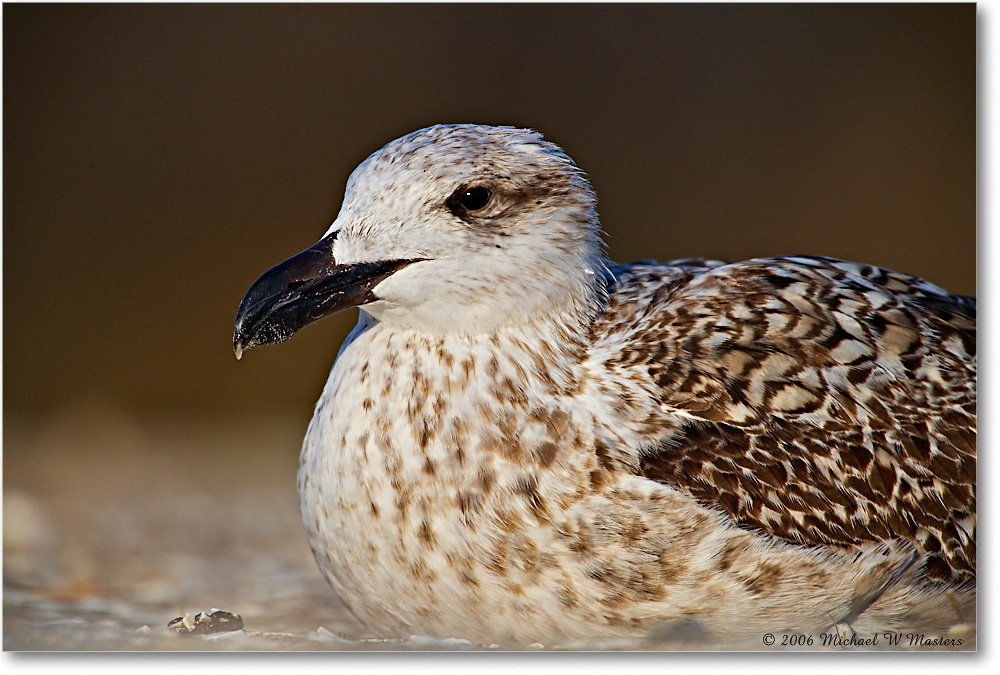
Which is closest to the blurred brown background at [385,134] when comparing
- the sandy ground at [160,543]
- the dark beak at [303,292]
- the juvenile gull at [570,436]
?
the sandy ground at [160,543]

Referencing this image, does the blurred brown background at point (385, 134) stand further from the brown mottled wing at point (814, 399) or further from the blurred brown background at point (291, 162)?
the brown mottled wing at point (814, 399)

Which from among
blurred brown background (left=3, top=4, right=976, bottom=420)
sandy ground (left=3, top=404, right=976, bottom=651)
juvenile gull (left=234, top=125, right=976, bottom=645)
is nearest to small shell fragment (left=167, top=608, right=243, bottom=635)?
sandy ground (left=3, top=404, right=976, bottom=651)

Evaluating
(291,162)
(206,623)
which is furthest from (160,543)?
(291,162)

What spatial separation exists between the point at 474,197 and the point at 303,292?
1.53ft

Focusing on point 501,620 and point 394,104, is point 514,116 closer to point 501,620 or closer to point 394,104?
point 394,104

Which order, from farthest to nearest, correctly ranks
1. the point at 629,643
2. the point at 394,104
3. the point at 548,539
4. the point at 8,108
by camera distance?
1. the point at 394,104
2. the point at 8,108
3. the point at 629,643
4. the point at 548,539

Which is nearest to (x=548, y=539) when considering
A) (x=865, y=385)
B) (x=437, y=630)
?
(x=437, y=630)

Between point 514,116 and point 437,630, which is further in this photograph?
point 514,116

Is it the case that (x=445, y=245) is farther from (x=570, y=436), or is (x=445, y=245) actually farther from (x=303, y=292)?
(x=570, y=436)

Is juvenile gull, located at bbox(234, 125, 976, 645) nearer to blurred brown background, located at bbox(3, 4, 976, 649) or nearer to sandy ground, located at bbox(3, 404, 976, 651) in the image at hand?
sandy ground, located at bbox(3, 404, 976, 651)

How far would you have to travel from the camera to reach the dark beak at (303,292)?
7.88ft

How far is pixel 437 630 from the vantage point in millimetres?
2531

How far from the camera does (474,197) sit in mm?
2494

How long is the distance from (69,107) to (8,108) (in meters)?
0.21
